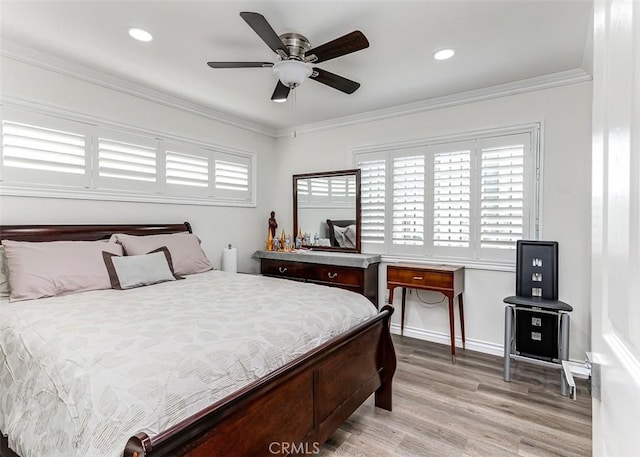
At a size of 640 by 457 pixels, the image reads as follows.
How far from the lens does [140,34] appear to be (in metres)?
→ 2.40

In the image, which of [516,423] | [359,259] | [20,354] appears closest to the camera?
[20,354]

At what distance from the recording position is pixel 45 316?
1.74 meters

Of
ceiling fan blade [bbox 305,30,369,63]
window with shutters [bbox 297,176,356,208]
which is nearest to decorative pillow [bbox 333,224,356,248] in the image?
window with shutters [bbox 297,176,356,208]

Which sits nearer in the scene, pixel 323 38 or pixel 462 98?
pixel 323 38

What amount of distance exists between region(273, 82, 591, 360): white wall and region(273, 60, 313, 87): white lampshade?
77.9 inches

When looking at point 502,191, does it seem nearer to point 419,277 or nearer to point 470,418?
point 419,277

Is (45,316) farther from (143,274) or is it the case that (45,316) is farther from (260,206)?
(260,206)

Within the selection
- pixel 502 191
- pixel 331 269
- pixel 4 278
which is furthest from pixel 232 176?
pixel 502 191

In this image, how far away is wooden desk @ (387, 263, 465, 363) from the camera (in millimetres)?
3242

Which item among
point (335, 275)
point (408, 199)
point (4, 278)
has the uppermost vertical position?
point (408, 199)

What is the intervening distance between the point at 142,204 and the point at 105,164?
0.50 metres

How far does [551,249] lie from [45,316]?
146 inches

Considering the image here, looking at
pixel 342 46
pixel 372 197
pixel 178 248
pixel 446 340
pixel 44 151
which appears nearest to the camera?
pixel 342 46

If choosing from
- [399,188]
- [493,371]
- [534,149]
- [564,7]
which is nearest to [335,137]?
[399,188]
